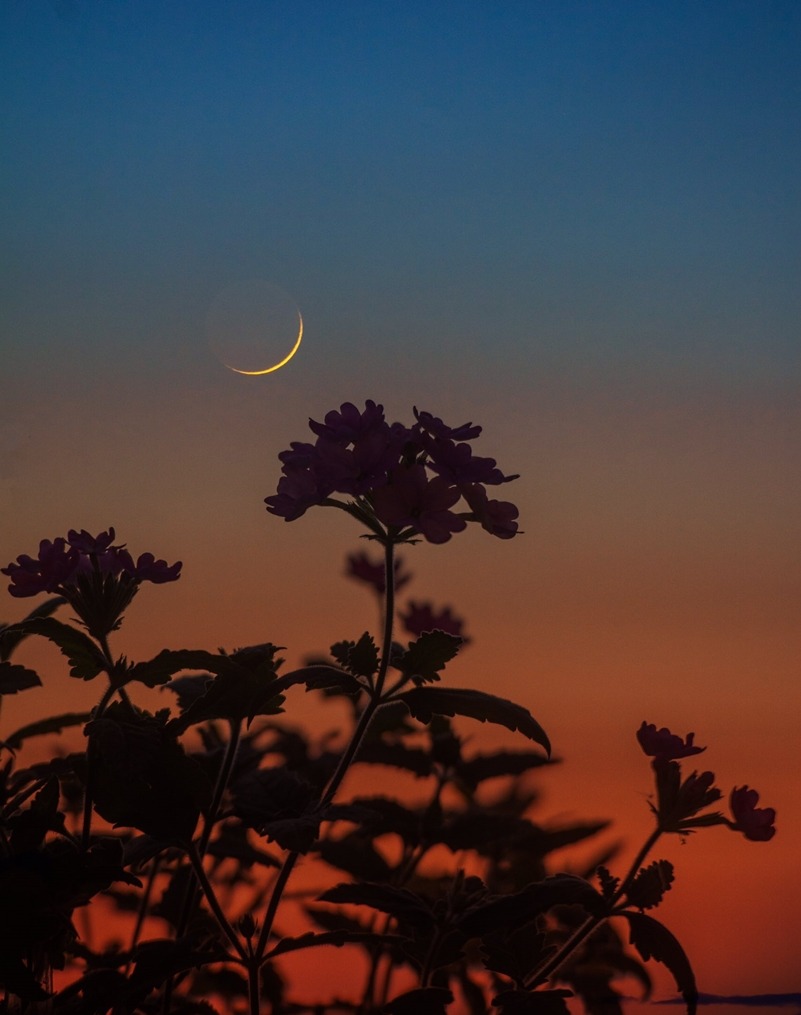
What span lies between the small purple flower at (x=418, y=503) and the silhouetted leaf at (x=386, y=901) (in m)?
0.65

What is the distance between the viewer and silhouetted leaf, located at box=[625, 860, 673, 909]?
1976 mm

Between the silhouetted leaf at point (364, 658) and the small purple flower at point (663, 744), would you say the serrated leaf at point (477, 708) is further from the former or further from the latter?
the small purple flower at point (663, 744)

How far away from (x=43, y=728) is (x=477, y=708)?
1.08 m

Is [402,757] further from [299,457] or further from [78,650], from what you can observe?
[299,457]

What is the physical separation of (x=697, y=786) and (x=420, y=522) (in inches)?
27.9

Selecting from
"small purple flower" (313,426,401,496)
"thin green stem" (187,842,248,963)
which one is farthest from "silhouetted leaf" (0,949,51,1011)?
"small purple flower" (313,426,401,496)

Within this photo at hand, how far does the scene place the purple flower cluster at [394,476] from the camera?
1.98 m

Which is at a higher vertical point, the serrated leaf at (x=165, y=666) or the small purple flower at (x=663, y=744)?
the serrated leaf at (x=165, y=666)

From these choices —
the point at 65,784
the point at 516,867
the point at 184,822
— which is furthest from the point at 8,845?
the point at 516,867

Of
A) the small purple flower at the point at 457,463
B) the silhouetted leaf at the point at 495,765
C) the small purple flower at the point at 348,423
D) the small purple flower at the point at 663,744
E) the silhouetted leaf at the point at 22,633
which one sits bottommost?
the small purple flower at the point at 663,744

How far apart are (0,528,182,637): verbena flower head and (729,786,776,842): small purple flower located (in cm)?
115

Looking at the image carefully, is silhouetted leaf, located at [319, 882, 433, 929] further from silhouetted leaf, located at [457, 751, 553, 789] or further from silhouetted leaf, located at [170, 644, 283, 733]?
silhouetted leaf, located at [457, 751, 553, 789]

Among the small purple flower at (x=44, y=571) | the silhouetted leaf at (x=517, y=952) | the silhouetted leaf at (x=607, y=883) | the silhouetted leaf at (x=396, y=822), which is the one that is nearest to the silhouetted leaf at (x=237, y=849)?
the silhouetted leaf at (x=396, y=822)

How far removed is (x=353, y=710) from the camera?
3.17m
